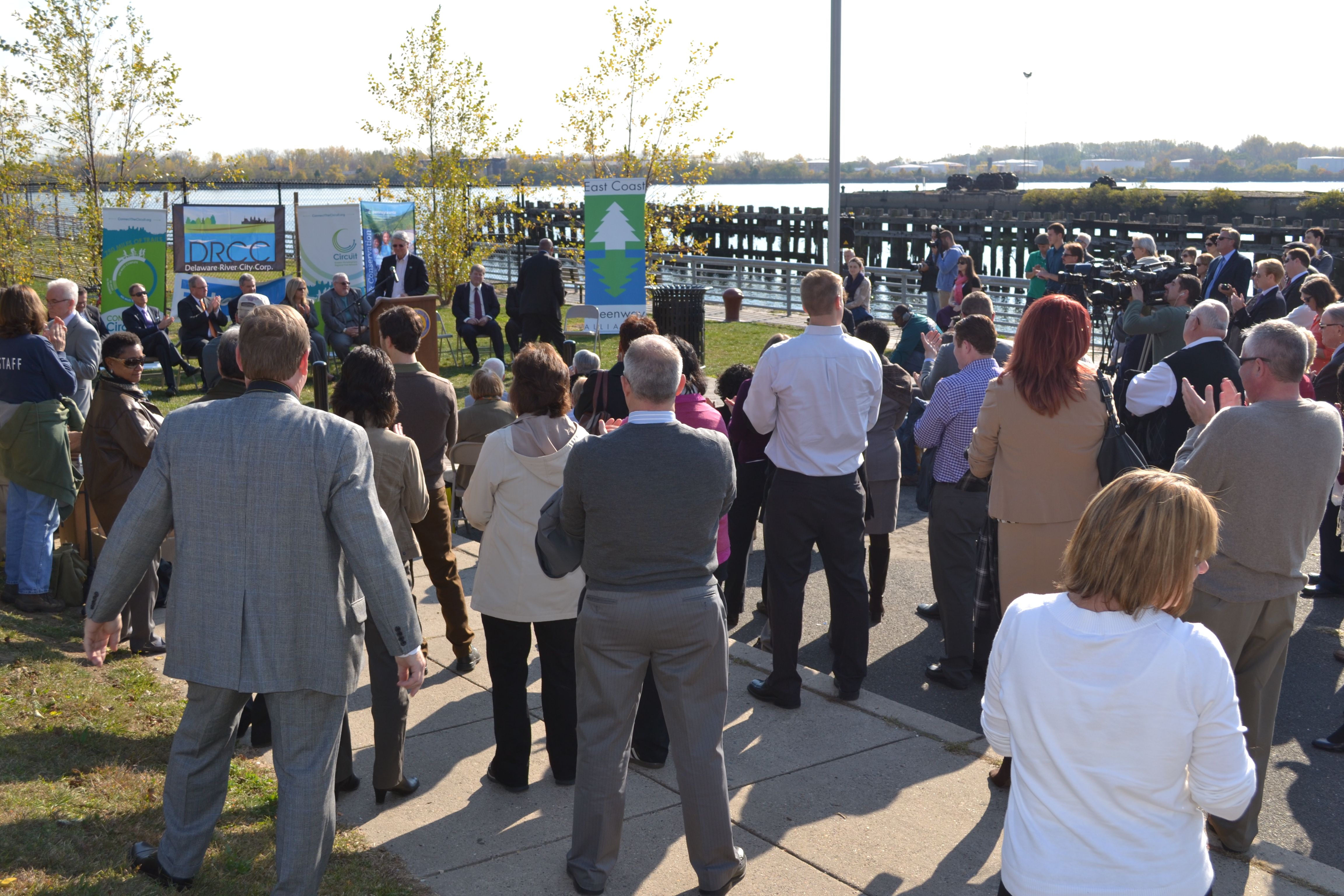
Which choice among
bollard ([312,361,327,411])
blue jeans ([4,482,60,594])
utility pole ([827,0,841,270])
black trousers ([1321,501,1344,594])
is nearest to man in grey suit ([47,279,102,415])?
blue jeans ([4,482,60,594])

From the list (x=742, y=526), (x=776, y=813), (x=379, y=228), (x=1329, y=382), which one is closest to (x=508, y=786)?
(x=776, y=813)

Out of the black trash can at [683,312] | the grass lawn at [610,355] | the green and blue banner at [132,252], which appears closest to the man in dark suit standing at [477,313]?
the grass lawn at [610,355]

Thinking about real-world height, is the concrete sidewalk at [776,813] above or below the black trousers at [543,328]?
below

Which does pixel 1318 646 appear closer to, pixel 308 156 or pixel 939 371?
pixel 939 371

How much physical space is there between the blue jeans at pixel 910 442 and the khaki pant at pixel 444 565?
5.19 m

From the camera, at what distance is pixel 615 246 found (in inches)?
620

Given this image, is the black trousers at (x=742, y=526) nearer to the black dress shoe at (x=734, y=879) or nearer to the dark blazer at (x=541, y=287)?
Result: the black dress shoe at (x=734, y=879)

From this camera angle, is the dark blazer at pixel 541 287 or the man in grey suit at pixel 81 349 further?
the dark blazer at pixel 541 287

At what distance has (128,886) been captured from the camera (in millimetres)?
3607

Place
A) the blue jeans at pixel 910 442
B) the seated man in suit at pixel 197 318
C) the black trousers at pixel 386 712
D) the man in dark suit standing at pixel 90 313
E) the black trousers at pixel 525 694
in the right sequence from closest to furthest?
the black trousers at pixel 386 712
the black trousers at pixel 525 694
the blue jeans at pixel 910 442
the man in dark suit standing at pixel 90 313
the seated man in suit at pixel 197 318

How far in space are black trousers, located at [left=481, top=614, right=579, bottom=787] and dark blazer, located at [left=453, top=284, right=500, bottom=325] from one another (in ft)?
38.7

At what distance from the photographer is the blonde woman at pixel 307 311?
12664 millimetres

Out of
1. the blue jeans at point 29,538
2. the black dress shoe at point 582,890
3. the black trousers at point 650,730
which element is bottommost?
the black dress shoe at point 582,890

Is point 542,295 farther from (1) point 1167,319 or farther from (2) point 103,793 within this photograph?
(2) point 103,793
